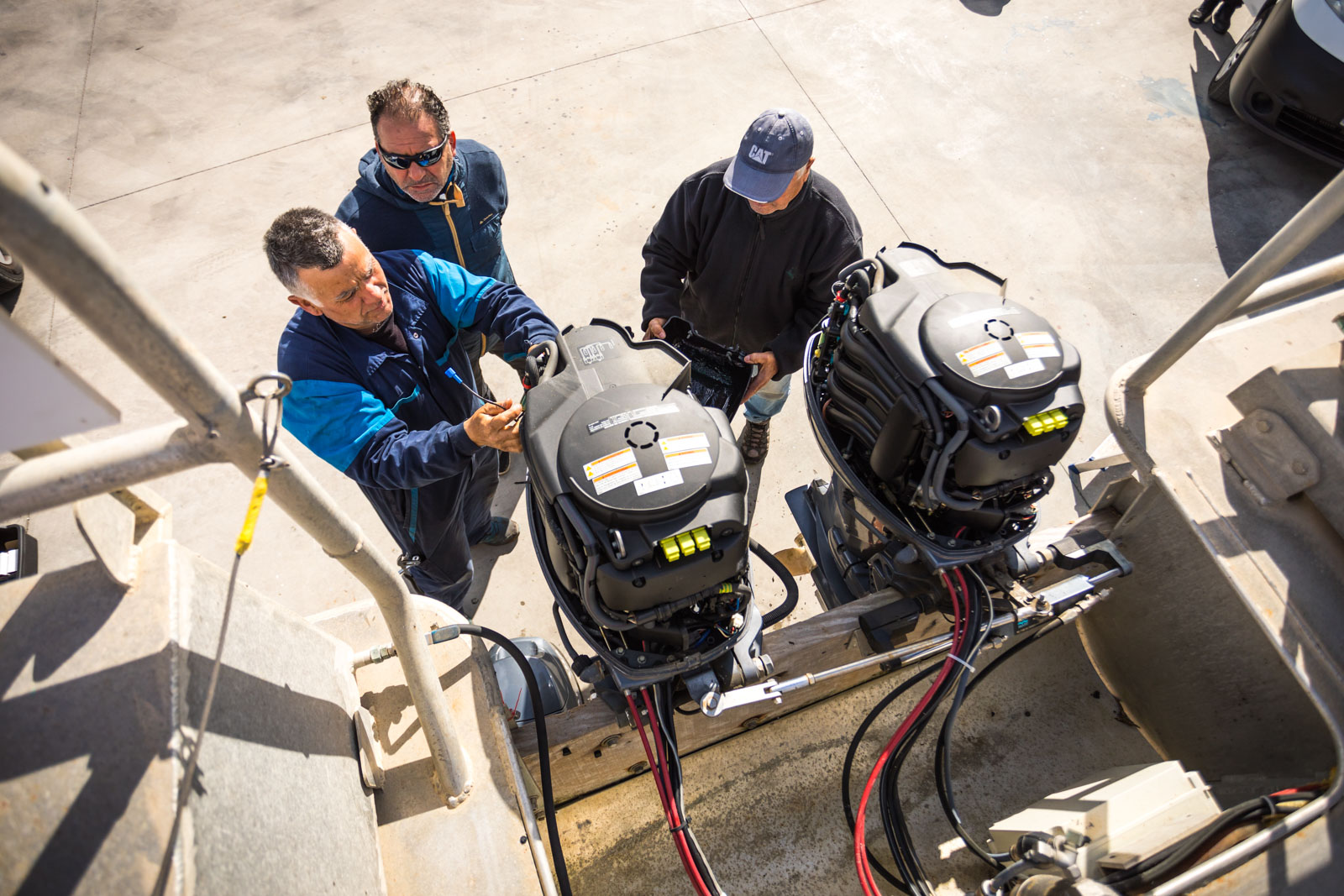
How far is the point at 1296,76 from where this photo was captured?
141 inches

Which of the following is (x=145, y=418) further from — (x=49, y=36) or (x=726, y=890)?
(x=49, y=36)

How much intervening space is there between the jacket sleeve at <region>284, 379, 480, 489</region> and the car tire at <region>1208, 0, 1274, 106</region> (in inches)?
185

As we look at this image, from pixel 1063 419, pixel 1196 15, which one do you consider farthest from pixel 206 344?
pixel 1196 15

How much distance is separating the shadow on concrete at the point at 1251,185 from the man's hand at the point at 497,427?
3.55 m

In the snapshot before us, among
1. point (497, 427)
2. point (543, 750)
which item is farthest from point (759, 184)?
Answer: point (543, 750)

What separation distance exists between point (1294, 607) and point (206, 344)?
13.2 ft

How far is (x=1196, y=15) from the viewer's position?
14.7 feet

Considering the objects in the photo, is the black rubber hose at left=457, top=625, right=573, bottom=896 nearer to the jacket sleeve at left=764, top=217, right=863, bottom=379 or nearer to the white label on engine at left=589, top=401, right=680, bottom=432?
the white label on engine at left=589, top=401, right=680, bottom=432

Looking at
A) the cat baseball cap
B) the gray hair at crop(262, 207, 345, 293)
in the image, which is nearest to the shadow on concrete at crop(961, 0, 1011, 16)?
the cat baseball cap

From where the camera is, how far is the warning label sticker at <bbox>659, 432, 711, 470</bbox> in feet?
4.07

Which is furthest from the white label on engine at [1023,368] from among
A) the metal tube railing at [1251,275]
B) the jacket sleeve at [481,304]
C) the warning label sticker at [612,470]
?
the jacket sleeve at [481,304]

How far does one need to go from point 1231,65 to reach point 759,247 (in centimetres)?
366

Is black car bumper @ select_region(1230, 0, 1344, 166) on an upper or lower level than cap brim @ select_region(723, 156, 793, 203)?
upper

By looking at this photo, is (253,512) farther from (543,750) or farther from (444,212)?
(444,212)
